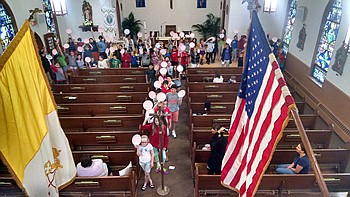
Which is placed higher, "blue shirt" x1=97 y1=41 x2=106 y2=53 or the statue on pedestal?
the statue on pedestal

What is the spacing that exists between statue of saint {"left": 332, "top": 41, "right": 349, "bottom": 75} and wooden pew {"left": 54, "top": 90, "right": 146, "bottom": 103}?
565cm

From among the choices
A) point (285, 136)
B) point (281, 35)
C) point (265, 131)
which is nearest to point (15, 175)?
point (265, 131)

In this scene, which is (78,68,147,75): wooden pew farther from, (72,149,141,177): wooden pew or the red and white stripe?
the red and white stripe

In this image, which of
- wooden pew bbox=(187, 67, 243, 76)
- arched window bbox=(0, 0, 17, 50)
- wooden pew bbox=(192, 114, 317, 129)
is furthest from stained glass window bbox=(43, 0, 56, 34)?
wooden pew bbox=(192, 114, 317, 129)

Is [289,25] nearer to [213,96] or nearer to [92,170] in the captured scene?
[213,96]

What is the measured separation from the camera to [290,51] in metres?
11.4

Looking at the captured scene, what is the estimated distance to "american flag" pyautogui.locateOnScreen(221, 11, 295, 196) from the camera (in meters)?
2.40

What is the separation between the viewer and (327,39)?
343 inches

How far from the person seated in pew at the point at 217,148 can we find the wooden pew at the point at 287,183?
311 mm

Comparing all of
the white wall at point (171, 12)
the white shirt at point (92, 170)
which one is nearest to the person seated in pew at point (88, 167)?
the white shirt at point (92, 170)

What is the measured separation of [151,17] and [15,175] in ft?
54.3

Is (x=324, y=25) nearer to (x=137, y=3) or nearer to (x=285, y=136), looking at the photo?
(x=285, y=136)

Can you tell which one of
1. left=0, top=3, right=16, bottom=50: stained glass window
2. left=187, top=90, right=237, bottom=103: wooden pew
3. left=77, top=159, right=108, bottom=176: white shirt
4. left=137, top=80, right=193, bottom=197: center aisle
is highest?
left=0, top=3, right=16, bottom=50: stained glass window

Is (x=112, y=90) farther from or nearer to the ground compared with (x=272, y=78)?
nearer to the ground
